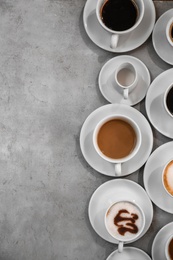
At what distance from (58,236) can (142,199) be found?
0.36 meters

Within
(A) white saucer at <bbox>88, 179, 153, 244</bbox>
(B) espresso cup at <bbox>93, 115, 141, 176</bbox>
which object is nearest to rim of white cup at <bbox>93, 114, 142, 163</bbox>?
(B) espresso cup at <bbox>93, 115, 141, 176</bbox>

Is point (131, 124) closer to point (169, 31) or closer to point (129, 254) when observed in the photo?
point (169, 31)

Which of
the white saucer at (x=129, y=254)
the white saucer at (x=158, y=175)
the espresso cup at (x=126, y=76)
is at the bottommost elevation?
the white saucer at (x=129, y=254)

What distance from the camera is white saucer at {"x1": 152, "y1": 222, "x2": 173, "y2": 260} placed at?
6.14 feet

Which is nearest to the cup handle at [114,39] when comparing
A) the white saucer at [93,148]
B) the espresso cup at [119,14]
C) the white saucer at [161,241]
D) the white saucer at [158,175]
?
the espresso cup at [119,14]

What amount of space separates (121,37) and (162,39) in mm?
152

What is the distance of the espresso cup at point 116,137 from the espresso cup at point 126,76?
0.33 ft

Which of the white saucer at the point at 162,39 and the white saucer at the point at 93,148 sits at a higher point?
the white saucer at the point at 162,39

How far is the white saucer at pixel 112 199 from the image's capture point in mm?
1877

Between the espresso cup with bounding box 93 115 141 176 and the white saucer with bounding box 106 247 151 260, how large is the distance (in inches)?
13.1

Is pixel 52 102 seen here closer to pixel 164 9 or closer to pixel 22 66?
pixel 22 66

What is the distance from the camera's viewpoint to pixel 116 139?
1.86 m

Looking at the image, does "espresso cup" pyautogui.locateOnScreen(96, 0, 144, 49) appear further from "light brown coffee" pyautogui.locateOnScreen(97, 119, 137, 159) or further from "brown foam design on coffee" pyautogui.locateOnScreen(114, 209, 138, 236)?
"brown foam design on coffee" pyautogui.locateOnScreen(114, 209, 138, 236)

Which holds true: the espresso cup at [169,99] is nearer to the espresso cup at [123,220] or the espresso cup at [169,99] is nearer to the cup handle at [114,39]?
the cup handle at [114,39]
